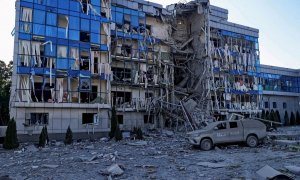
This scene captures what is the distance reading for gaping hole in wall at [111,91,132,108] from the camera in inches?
1250

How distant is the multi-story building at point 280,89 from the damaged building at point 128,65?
23.6ft

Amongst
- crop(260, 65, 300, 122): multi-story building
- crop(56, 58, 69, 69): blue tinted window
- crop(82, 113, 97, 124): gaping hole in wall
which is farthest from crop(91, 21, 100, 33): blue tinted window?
crop(260, 65, 300, 122): multi-story building

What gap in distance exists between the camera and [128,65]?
33500 millimetres

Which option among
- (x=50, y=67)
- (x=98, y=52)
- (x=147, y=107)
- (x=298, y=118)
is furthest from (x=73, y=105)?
(x=298, y=118)

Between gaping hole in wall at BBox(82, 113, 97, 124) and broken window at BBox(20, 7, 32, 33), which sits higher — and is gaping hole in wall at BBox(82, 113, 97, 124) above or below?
below

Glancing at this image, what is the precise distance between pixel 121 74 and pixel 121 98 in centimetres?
290

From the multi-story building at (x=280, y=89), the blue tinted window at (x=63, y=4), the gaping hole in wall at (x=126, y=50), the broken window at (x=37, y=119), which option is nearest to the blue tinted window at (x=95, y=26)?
the blue tinted window at (x=63, y=4)

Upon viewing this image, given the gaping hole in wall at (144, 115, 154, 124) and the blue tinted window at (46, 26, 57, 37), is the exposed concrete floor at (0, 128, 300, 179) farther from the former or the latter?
the gaping hole in wall at (144, 115, 154, 124)

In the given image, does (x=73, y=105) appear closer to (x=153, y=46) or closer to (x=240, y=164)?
(x=153, y=46)

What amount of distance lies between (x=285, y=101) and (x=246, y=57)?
16175mm

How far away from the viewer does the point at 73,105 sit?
27219 millimetres

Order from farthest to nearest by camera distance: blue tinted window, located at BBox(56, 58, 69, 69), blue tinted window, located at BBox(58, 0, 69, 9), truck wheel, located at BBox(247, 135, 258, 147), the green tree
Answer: the green tree
blue tinted window, located at BBox(58, 0, 69, 9)
blue tinted window, located at BBox(56, 58, 69, 69)
truck wheel, located at BBox(247, 135, 258, 147)

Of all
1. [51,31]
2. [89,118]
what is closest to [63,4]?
[51,31]

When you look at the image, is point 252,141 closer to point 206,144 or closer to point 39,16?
point 206,144
